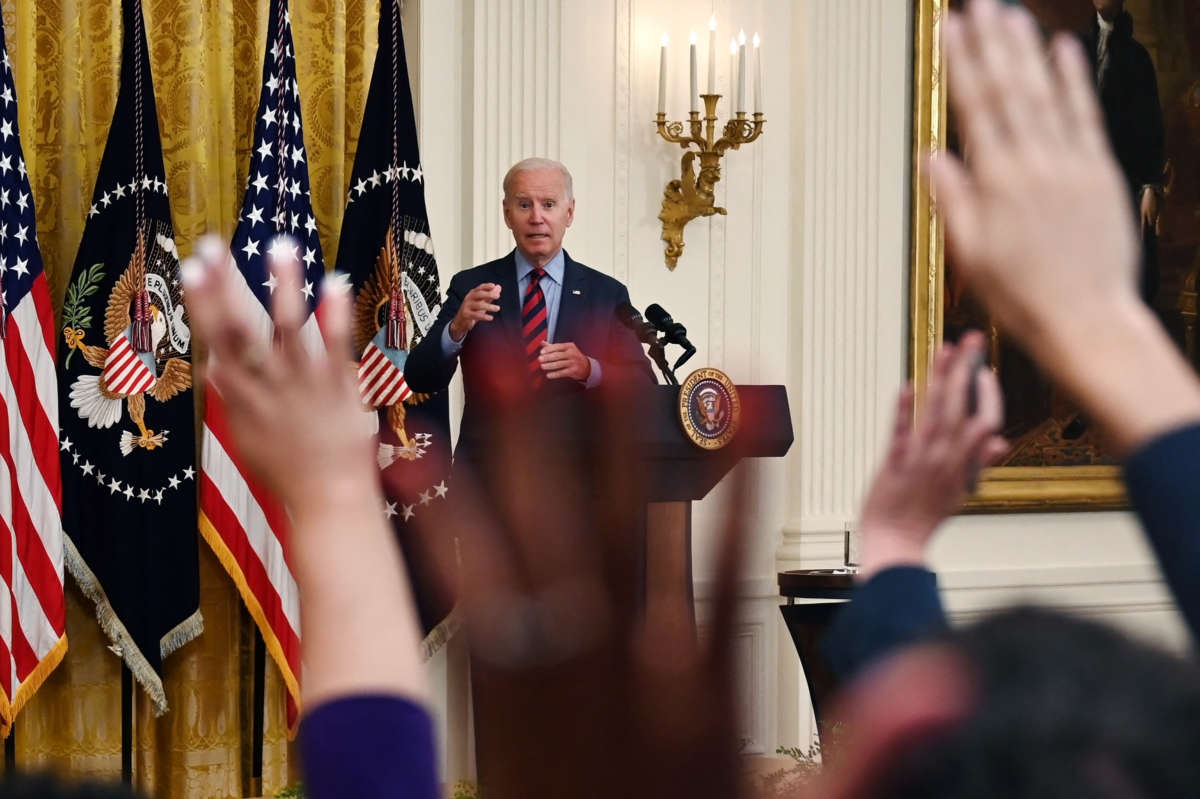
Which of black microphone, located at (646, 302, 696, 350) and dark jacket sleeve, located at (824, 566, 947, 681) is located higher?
black microphone, located at (646, 302, 696, 350)

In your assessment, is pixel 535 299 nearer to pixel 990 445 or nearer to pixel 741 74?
pixel 741 74

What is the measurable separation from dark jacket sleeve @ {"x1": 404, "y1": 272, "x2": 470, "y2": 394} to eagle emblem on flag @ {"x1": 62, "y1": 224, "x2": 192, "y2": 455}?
35.6 inches

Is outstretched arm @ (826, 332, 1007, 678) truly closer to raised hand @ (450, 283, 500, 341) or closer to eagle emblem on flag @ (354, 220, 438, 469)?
raised hand @ (450, 283, 500, 341)

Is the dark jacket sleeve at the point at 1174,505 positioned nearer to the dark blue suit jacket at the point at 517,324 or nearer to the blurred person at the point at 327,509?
the blurred person at the point at 327,509

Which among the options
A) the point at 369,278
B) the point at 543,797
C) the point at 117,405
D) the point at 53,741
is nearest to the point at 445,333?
the point at 369,278

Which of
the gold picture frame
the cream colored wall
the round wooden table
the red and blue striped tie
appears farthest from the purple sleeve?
the gold picture frame

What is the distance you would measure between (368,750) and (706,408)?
4113 millimetres

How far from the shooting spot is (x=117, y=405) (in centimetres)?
519

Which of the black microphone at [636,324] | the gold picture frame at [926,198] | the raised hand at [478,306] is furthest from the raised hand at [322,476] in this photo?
the gold picture frame at [926,198]

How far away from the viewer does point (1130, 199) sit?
23.3 ft

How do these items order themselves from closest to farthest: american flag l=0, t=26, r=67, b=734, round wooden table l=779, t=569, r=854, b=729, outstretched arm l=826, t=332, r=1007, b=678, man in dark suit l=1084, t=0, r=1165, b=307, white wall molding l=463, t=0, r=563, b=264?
outstretched arm l=826, t=332, r=1007, b=678 → american flag l=0, t=26, r=67, b=734 → round wooden table l=779, t=569, r=854, b=729 → white wall molding l=463, t=0, r=563, b=264 → man in dark suit l=1084, t=0, r=1165, b=307

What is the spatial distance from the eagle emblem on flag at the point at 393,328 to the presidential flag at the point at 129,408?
2.07 feet

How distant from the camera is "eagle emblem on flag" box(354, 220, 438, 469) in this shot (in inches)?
208

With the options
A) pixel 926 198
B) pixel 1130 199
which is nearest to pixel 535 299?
pixel 926 198
